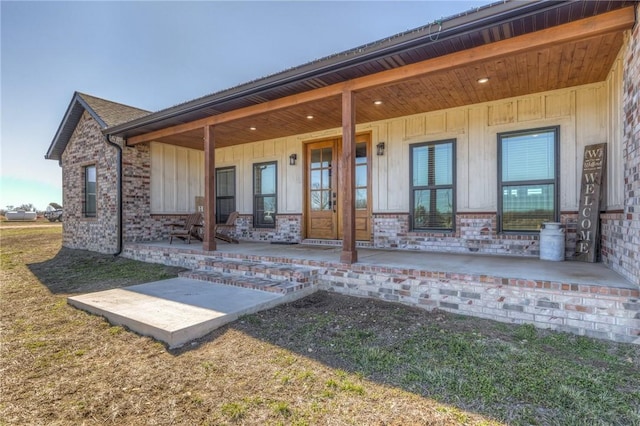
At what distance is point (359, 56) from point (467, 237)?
11.9ft

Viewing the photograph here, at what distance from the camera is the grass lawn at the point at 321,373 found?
6.24 feet

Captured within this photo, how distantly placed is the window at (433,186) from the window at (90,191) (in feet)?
28.0

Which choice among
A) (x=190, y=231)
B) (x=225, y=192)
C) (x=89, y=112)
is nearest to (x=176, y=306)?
(x=190, y=231)

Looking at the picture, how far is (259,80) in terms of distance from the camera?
4.77m

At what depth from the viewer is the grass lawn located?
6.24 feet

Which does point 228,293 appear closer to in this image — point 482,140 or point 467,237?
point 467,237

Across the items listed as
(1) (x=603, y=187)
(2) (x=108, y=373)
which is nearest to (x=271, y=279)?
(2) (x=108, y=373)

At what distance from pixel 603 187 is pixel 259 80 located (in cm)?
512

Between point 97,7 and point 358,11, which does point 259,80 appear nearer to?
point 358,11

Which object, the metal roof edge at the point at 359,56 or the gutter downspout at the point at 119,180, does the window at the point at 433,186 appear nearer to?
the metal roof edge at the point at 359,56

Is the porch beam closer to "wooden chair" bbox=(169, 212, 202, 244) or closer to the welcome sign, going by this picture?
the welcome sign

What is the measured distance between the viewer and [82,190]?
9.02 meters

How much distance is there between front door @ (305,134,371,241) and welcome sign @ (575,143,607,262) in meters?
3.50

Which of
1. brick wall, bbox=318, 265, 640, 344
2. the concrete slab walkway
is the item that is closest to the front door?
brick wall, bbox=318, 265, 640, 344
